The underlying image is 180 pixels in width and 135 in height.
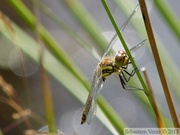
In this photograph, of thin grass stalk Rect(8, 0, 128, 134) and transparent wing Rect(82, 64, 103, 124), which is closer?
transparent wing Rect(82, 64, 103, 124)

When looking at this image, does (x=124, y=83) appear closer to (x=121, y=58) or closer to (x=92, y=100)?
(x=121, y=58)

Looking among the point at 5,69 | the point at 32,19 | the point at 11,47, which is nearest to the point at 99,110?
the point at 32,19

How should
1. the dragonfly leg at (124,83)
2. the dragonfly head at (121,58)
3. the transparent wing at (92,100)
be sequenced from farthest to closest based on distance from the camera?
1. the dragonfly leg at (124,83)
2. the dragonfly head at (121,58)
3. the transparent wing at (92,100)

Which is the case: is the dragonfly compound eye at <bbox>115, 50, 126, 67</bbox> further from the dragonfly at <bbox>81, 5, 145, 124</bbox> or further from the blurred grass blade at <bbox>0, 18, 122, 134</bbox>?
the blurred grass blade at <bbox>0, 18, 122, 134</bbox>

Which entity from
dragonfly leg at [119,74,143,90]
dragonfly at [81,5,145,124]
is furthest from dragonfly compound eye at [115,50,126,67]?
dragonfly leg at [119,74,143,90]

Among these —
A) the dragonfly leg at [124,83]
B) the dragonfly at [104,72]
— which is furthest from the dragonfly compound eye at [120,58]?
the dragonfly leg at [124,83]

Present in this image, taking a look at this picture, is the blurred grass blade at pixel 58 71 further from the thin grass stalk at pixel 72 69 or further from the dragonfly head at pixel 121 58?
the dragonfly head at pixel 121 58

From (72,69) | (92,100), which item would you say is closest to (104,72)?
(72,69)

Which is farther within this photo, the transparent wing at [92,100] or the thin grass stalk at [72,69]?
the thin grass stalk at [72,69]

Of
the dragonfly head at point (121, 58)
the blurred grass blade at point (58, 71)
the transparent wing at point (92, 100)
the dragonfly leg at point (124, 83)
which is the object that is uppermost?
the blurred grass blade at point (58, 71)
